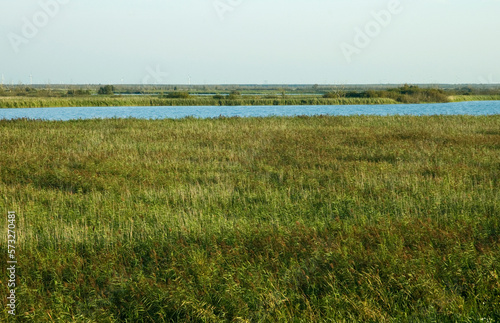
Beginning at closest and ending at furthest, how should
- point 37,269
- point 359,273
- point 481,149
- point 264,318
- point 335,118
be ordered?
1. point 264,318
2. point 359,273
3. point 37,269
4. point 481,149
5. point 335,118

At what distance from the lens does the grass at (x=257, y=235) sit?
5195mm

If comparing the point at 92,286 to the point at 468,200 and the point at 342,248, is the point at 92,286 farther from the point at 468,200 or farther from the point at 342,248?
the point at 468,200

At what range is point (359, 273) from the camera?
554 centimetres

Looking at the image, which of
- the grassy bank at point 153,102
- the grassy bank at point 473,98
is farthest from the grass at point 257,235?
the grassy bank at point 473,98

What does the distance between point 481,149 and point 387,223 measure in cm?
1082

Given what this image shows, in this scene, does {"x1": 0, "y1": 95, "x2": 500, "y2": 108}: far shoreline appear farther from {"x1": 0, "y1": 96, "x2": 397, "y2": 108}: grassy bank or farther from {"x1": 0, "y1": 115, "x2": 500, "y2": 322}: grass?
{"x1": 0, "y1": 115, "x2": 500, "y2": 322}: grass

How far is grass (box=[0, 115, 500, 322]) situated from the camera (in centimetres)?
520

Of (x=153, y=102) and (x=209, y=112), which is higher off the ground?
(x=153, y=102)

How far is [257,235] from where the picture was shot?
720 cm

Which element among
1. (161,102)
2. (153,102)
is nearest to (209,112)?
(161,102)

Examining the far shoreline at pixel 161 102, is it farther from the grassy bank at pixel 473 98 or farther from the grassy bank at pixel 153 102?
the grassy bank at pixel 473 98

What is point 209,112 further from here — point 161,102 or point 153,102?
point 153,102

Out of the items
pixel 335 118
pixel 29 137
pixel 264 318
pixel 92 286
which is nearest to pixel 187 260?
pixel 92 286

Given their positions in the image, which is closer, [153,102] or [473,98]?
[153,102]
